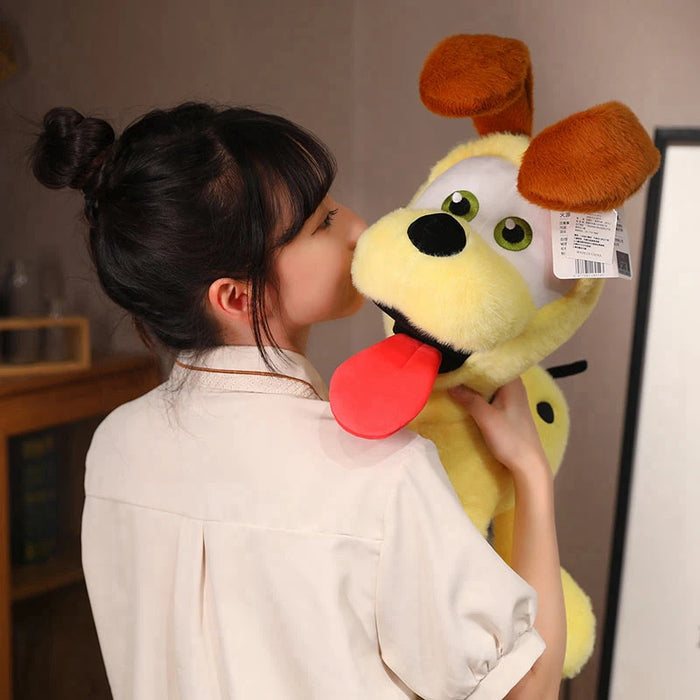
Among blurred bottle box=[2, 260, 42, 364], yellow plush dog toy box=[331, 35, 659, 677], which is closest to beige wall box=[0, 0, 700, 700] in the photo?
blurred bottle box=[2, 260, 42, 364]

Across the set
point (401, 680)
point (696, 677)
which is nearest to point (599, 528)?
point (696, 677)

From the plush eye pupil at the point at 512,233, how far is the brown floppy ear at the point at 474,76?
0.35 ft

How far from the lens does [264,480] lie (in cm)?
71

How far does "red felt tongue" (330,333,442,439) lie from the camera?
664 millimetres

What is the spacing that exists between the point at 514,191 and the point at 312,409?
0.87 feet

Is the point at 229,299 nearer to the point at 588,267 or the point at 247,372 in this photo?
the point at 247,372

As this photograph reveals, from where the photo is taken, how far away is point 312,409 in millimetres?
739

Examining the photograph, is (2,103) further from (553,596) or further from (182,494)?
(553,596)

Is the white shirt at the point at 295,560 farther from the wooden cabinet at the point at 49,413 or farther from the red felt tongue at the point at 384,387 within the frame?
the wooden cabinet at the point at 49,413

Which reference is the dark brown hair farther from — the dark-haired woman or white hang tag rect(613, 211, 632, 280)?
white hang tag rect(613, 211, 632, 280)

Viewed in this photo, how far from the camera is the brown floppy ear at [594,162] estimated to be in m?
0.65

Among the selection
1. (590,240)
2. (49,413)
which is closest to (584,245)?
(590,240)

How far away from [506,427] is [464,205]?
21 centimetres

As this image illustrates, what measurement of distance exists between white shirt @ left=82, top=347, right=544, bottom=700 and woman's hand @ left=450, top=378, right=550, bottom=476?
0.09 meters
